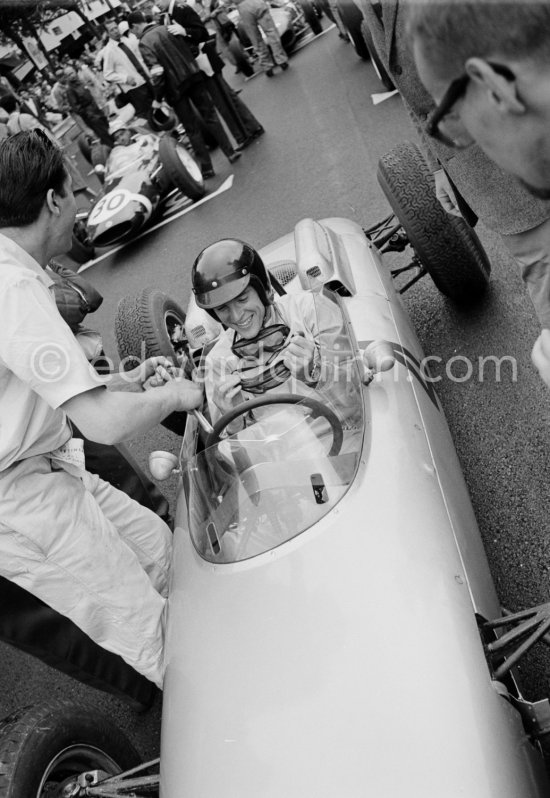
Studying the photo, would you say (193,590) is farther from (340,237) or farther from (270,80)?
(270,80)

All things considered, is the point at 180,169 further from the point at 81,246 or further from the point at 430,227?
the point at 430,227

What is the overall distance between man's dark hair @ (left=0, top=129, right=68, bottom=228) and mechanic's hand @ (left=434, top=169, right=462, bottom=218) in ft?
4.10

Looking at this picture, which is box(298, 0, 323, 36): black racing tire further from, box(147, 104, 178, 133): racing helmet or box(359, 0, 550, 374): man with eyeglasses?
box(359, 0, 550, 374): man with eyeglasses

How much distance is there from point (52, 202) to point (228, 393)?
973 millimetres

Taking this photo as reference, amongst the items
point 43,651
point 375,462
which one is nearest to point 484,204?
point 375,462

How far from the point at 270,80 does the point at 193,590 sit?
9.93m

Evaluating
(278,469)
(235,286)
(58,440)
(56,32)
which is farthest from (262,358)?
(56,32)

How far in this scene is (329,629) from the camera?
6.13 ft

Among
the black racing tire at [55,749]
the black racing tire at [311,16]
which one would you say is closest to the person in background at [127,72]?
the black racing tire at [311,16]

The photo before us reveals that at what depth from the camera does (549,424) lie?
3.08 m

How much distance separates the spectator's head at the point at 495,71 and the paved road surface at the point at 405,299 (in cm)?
184

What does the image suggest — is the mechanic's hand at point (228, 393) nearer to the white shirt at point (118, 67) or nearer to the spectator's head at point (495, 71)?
the spectator's head at point (495, 71)

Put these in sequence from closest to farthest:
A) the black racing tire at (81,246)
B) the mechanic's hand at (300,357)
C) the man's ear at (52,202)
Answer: the man's ear at (52,202), the mechanic's hand at (300,357), the black racing tire at (81,246)

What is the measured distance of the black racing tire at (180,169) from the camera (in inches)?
273
